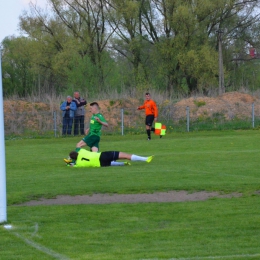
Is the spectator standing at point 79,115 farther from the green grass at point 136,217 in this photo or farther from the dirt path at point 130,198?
the dirt path at point 130,198

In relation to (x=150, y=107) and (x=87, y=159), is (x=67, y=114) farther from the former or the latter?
(x=87, y=159)

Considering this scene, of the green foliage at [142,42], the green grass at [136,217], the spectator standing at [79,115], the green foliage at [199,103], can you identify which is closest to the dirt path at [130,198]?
the green grass at [136,217]

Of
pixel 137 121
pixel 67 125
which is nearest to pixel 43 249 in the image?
pixel 67 125

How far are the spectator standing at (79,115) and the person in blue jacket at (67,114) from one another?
272mm

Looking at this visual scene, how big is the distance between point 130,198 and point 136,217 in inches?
81.9

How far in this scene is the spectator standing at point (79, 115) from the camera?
32281 millimetres

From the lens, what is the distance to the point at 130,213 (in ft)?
31.2

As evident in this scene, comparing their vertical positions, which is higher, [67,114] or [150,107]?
[150,107]

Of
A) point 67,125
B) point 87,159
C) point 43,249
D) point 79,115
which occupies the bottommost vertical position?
point 43,249

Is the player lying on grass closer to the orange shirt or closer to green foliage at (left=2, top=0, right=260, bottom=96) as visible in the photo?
the orange shirt

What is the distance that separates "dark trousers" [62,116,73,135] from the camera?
3381 cm

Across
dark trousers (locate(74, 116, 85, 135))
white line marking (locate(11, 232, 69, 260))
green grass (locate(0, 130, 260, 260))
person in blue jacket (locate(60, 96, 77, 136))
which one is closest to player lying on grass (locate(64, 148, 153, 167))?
green grass (locate(0, 130, 260, 260))

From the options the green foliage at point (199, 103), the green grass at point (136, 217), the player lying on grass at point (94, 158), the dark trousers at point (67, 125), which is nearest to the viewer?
the green grass at point (136, 217)

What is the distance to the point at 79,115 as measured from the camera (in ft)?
109
